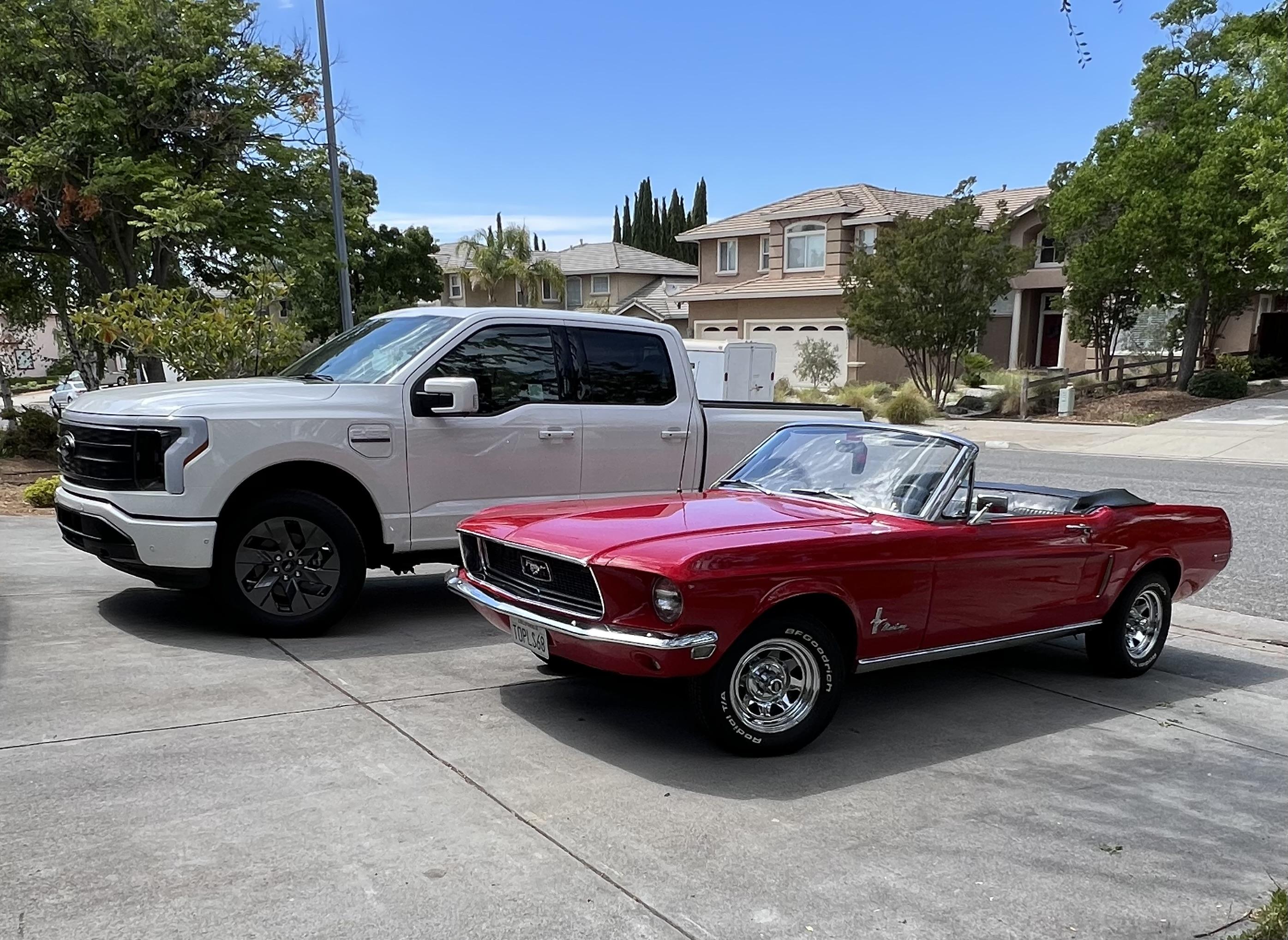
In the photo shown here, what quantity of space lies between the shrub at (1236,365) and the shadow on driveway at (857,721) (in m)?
30.1

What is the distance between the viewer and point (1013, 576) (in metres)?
5.58

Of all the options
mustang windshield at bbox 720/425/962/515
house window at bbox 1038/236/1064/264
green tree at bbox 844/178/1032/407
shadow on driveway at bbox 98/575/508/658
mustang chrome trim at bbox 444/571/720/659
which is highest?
house window at bbox 1038/236/1064/264

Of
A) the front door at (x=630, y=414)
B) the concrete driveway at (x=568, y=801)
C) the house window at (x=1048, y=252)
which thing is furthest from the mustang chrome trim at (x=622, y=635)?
the house window at (x=1048, y=252)

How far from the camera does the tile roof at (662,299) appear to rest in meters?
49.1

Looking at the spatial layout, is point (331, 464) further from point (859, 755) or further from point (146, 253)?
point (146, 253)

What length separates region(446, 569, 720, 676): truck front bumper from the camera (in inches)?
172

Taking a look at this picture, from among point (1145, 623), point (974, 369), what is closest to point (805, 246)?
point (974, 369)

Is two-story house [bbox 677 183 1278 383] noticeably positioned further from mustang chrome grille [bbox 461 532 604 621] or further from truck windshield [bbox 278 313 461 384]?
mustang chrome grille [bbox 461 532 604 621]

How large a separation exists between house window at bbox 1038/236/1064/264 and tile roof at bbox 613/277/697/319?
14091 mm

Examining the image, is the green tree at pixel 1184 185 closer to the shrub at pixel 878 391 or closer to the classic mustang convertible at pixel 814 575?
the shrub at pixel 878 391

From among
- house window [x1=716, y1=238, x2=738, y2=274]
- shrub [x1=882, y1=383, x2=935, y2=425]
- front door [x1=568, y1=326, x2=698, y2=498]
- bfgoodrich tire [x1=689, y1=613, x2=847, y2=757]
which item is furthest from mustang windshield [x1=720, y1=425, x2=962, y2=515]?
house window [x1=716, y1=238, x2=738, y2=274]

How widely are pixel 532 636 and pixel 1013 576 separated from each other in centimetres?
261

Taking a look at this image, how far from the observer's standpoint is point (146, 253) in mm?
17453

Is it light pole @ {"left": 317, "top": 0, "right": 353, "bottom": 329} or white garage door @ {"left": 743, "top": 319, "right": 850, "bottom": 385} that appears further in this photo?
white garage door @ {"left": 743, "top": 319, "right": 850, "bottom": 385}
